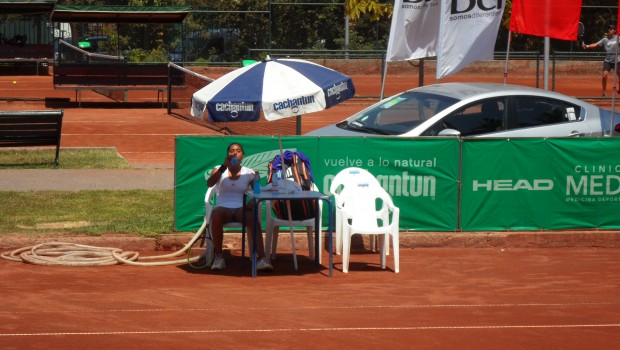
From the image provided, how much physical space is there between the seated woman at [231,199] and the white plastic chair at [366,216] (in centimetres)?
93

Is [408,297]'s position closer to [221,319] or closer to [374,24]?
[221,319]

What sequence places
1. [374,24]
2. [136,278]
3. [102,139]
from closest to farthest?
[136,278] → [102,139] → [374,24]

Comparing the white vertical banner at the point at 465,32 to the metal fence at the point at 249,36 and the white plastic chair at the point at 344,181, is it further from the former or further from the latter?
the metal fence at the point at 249,36

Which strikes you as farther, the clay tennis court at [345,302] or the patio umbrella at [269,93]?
the patio umbrella at [269,93]

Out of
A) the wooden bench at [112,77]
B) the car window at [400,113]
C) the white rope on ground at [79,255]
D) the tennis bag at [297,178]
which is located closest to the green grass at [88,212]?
the white rope on ground at [79,255]

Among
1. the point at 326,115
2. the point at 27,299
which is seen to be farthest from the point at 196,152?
the point at 326,115

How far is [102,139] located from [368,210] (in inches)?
495

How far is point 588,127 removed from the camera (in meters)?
15.9

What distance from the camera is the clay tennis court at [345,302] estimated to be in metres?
8.85

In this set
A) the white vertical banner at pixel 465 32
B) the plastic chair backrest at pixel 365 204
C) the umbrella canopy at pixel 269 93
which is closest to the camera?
the umbrella canopy at pixel 269 93

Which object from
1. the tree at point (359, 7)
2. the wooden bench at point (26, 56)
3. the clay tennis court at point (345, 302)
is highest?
the tree at point (359, 7)

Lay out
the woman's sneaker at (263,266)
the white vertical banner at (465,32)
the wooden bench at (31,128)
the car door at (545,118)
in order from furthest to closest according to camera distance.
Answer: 1. the wooden bench at (31,128)
2. the white vertical banner at (465,32)
3. the car door at (545,118)
4. the woman's sneaker at (263,266)

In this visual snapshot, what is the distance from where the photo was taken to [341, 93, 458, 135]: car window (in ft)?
50.7

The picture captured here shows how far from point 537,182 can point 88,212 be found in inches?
230
